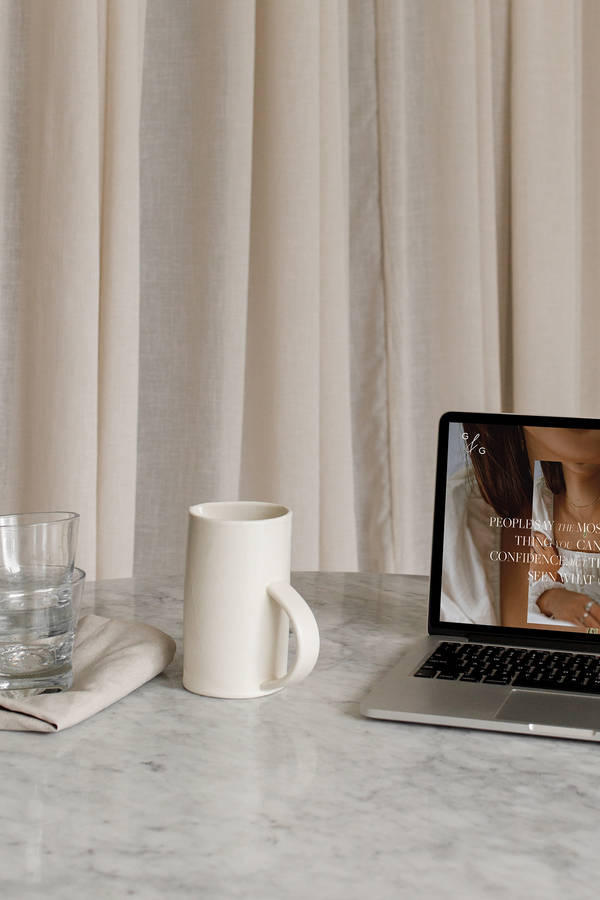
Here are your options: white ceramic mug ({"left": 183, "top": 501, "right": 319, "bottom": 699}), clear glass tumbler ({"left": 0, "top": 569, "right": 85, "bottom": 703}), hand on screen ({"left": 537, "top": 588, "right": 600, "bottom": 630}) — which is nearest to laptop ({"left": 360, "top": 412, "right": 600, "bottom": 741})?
hand on screen ({"left": 537, "top": 588, "right": 600, "bottom": 630})

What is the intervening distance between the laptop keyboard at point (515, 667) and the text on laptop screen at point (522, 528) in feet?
0.11

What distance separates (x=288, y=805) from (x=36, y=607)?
242 mm

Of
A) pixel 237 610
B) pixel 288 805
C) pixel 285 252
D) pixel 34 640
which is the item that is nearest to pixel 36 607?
pixel 34 640

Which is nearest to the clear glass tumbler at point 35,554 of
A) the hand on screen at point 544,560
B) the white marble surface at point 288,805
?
the white marble surface at point 288,805

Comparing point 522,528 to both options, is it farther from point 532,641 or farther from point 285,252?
point 285,252

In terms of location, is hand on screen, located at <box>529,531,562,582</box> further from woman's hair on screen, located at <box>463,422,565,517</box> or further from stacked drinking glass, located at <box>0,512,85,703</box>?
stacked drinking glass, located at <box>0,512,85,703</box>

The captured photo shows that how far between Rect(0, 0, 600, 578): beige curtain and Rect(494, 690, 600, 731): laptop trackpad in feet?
2.90

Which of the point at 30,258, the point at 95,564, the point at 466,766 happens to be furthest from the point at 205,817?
the point at 30,258

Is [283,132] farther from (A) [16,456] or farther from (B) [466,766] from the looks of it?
(B) [466,766]

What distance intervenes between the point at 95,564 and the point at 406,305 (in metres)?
0.75

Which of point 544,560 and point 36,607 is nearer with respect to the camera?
point 36,607

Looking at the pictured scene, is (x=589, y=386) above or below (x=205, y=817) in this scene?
above

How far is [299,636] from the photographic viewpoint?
672 millimetres

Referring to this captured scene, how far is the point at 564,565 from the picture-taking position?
81 centimetres
